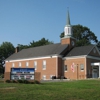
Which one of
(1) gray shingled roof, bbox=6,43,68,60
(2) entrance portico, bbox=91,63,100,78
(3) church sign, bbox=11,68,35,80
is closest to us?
(3) church sign, bbox=11,68,35,80

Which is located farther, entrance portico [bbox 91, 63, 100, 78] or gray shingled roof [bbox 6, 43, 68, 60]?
gray shingled roof [bbox 6, 43, 68, 60]

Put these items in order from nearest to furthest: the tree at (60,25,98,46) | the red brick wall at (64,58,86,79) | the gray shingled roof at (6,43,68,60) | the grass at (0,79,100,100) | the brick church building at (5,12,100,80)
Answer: the grass at (0,79,100,100) < the red brick wall at (64,58,86,79) < the brick church building at (5,12,100,80) < the gray shingled roof at (6,43,68,60) < the tree at (60,25,98,46)

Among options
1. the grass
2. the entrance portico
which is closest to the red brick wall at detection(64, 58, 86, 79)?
the entrance portico

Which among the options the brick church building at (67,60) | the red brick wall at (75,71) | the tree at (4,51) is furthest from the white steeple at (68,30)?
the tree at (4,51)

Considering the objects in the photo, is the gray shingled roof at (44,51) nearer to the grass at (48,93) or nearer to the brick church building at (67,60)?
the brick church building at (67,60)

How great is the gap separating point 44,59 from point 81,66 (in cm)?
1109

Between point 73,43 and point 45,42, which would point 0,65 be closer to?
point 45,42

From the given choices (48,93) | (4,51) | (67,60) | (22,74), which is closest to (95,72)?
(67,60)

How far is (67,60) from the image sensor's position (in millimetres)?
52250

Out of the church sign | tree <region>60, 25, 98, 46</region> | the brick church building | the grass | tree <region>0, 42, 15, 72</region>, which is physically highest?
tree <region>60, 25, 98, 46</region>

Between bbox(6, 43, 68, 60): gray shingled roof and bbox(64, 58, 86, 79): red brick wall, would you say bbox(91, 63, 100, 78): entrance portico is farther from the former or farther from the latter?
bbox(6, 43, 68, 60): gray shingled roof

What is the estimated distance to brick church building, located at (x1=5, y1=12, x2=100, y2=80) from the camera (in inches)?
1933

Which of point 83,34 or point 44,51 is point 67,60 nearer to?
point 44,51

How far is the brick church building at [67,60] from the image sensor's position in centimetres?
4909
